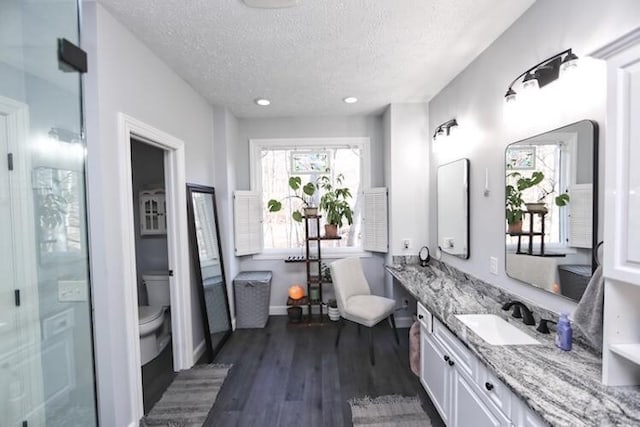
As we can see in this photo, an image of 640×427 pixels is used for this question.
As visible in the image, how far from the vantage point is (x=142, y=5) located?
63.9 inches

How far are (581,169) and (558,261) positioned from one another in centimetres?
50

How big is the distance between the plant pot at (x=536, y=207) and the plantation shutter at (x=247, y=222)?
9.36 ft

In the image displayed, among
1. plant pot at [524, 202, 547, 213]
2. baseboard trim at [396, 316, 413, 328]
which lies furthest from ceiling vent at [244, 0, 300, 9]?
baseboard trim at [396, 316, 413, 328]

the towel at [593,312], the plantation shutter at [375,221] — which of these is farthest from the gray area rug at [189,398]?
the towel at [593,312]

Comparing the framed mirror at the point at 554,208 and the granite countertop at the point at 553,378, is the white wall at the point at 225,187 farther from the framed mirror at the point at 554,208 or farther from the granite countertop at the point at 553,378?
the framed mirror at the point at 554,208

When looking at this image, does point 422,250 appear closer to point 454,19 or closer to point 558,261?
point 558,261

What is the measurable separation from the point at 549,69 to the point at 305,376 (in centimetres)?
276

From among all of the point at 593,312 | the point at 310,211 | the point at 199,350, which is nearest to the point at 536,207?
the point at 593,312

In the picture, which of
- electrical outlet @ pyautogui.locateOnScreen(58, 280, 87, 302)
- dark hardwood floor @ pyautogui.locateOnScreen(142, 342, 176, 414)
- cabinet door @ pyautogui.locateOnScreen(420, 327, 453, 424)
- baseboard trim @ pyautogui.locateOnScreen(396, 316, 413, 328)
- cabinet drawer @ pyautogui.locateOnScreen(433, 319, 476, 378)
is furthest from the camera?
baseboard trim @ pyautogui.locateOnScreen(396, 316, 413, 328)

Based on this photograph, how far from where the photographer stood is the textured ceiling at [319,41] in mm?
1679

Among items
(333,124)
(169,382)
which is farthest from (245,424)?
(333,124)

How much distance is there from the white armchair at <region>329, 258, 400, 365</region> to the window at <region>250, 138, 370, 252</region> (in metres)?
0.75

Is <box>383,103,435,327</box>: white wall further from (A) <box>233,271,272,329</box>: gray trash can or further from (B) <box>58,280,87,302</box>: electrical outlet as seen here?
(B) <box>58,280,87,302</box>: electrical outlet

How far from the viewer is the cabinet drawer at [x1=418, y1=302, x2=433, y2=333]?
6.58 feet
